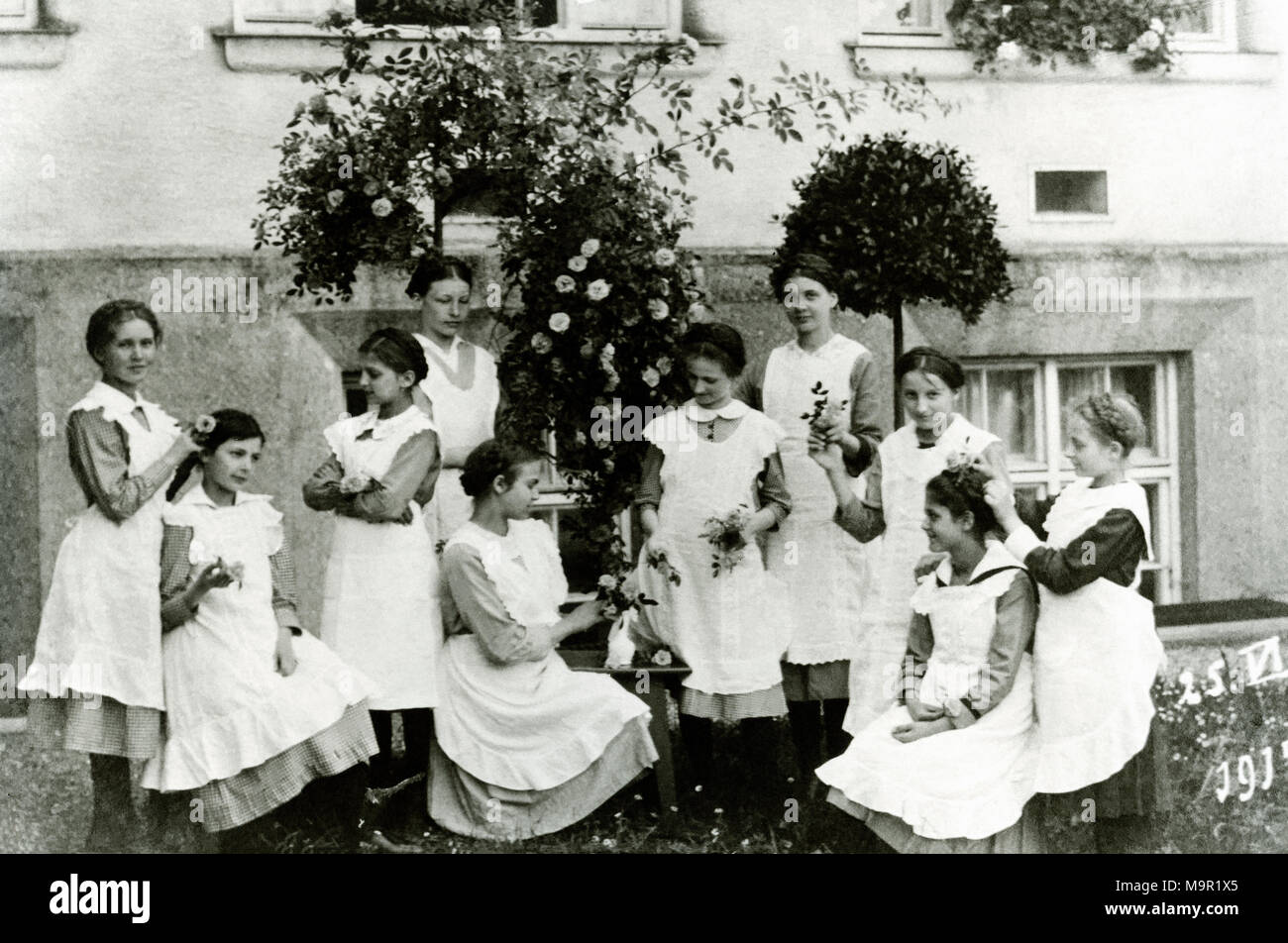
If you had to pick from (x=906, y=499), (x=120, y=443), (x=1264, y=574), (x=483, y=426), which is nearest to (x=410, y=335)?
(x=483, y=426)

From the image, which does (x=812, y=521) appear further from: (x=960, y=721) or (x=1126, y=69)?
(x=1126, y=69)

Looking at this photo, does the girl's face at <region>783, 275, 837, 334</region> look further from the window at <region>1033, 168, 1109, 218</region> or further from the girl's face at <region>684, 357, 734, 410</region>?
the window at <region>1033, 168, 1109, 218</region>

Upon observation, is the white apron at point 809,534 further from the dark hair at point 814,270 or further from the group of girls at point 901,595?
the dark hair at point 814,270

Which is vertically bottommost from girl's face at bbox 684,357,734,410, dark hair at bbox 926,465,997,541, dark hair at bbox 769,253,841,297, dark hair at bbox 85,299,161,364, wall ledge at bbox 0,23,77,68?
dark hair at bbox 926,465,997,541

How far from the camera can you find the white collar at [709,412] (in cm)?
430

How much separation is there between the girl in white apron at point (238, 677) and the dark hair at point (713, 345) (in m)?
1.18

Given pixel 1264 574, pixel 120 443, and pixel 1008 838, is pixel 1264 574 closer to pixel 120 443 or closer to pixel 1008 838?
pixel 1008 838

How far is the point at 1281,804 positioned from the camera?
14.9 feet

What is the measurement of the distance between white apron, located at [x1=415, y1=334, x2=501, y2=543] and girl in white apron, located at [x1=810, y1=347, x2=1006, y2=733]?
0.93 meters

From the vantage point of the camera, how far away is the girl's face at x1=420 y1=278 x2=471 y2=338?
4.30 m

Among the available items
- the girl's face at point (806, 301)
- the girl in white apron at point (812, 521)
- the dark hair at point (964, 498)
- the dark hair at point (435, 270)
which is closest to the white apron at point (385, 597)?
the dark hair at point (435, 270)

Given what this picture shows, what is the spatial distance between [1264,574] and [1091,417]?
1153 mm

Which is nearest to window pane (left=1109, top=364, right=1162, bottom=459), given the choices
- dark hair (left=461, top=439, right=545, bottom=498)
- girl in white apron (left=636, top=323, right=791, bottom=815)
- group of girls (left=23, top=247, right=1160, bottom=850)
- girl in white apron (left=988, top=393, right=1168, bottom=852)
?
group of girls (left=23, top=247, right=1160, bottom=850)

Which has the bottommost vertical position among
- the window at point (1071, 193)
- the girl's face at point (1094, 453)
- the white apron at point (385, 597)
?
the white apron at point (385, 597)
